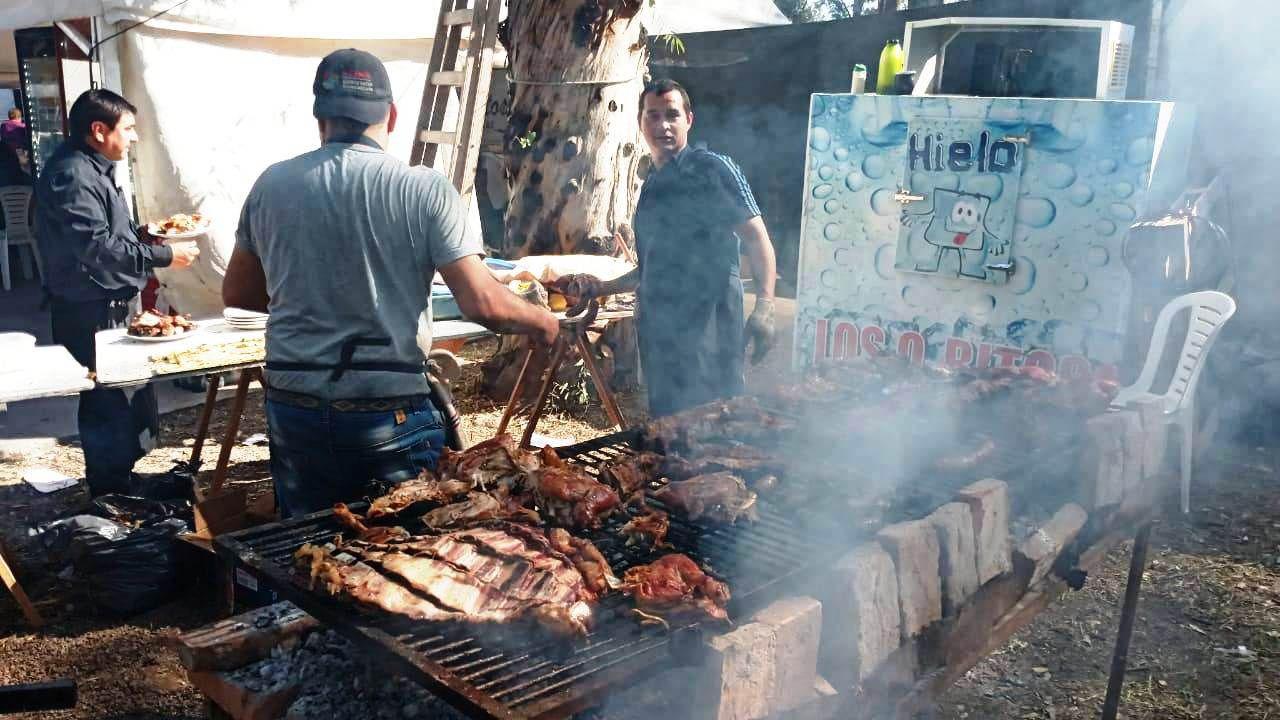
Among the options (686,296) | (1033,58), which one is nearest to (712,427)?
(686,296)

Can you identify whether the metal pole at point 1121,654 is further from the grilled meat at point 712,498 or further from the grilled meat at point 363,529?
the grilled meat at point 363,529

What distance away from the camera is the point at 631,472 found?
10.1 ft

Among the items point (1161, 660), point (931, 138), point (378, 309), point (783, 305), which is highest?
point (931, 138)

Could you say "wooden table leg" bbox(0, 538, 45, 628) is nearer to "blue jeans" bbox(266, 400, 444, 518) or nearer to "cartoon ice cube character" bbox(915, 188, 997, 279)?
"blue jeans" bbox(266, 400, 444, 518)

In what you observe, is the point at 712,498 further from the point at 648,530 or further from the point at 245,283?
the point at 245,283

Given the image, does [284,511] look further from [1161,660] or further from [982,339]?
[982,339]

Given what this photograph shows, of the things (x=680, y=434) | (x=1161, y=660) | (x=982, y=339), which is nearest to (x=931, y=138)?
(x=982, y=339)

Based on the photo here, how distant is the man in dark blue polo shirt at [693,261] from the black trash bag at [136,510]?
9.55ft

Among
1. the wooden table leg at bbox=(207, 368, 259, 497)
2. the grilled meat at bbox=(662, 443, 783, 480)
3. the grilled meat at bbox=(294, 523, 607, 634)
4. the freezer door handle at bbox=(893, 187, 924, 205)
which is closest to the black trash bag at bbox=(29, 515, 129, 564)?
the wooden table leg at bbox=(207, 368, 259, 497)

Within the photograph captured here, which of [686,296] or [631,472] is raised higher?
[686,296]

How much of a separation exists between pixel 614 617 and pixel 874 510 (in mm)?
1044

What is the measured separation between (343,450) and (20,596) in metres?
2.52

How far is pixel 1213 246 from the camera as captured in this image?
5.91 metres

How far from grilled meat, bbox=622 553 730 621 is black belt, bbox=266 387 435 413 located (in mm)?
1272
